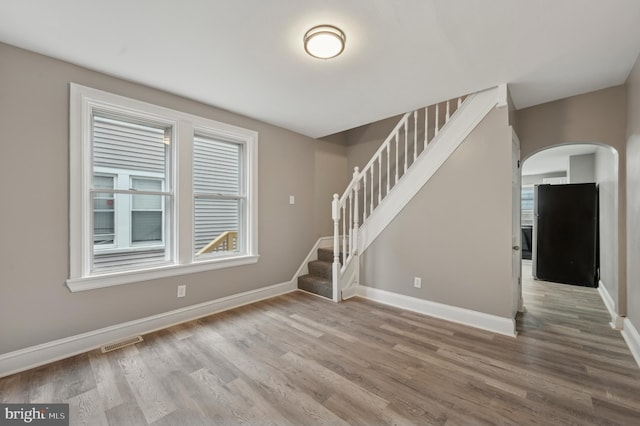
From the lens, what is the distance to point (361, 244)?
379 cm

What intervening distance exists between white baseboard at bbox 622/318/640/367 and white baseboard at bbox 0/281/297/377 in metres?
3.66

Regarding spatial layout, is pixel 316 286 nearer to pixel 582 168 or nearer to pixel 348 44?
pixel 348 44

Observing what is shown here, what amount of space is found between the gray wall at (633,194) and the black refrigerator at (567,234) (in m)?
2.59

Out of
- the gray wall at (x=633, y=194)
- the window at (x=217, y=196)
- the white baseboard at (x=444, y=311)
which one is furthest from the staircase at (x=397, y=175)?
the window at (x=217, y=196)

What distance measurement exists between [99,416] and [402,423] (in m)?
1.72

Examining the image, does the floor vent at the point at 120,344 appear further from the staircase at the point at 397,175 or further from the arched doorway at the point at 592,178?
the arched doorway at the point at 592,178

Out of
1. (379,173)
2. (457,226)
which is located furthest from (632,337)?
(379,173)

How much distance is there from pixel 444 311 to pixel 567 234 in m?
3.54

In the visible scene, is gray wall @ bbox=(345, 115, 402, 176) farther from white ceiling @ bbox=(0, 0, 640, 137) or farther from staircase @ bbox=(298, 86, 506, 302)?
white ceiling @ bbox=(0, 0, 640, 137)

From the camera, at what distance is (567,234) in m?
4.72

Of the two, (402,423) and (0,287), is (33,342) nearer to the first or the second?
Result: (0,287)

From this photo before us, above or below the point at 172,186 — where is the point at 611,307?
below

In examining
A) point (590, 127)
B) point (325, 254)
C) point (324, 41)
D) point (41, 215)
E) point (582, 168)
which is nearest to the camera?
point (324, 41)

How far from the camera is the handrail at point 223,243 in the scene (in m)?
3.34
